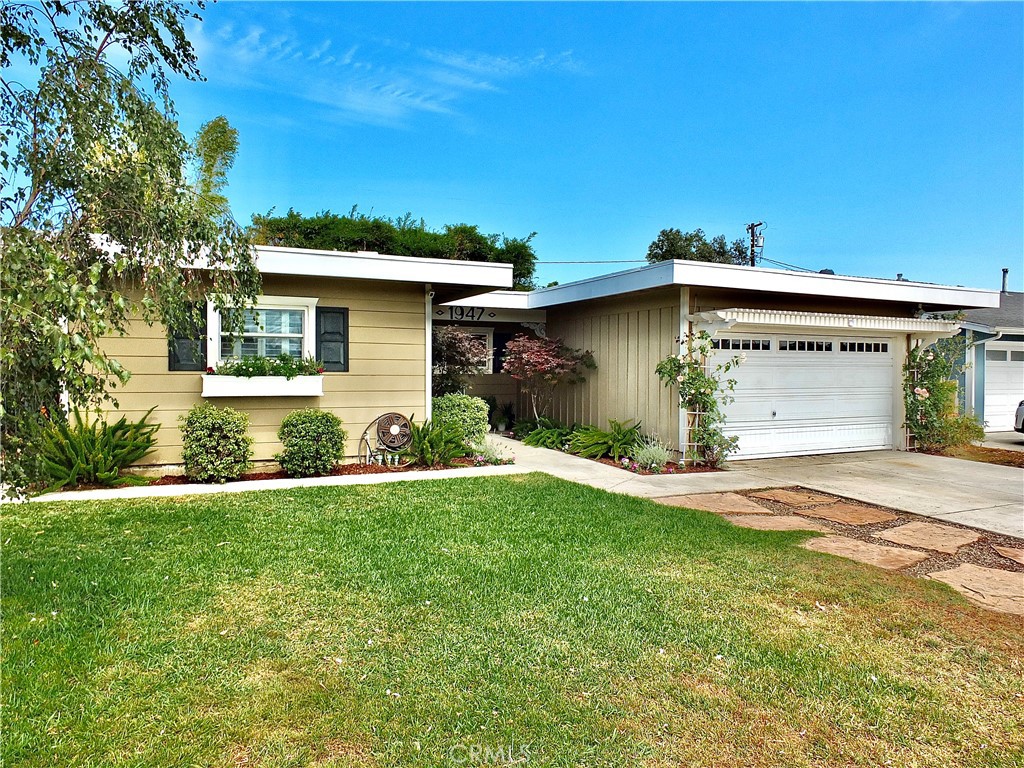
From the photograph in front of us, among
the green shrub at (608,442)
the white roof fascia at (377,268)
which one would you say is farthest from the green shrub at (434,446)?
the green shrub at (608,442)

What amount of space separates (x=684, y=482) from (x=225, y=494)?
4.95 m

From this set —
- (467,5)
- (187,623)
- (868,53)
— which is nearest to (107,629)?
(187,623)

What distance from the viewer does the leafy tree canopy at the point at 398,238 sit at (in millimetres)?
22641

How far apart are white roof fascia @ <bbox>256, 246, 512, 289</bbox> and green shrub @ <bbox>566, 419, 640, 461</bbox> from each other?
9.08 ft

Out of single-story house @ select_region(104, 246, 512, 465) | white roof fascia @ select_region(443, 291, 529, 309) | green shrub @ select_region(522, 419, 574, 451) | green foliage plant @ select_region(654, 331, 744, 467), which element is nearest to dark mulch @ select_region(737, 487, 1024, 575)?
green foliage plant @ select_region(654, 331, 744, 467)

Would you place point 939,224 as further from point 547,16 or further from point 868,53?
point 547,16

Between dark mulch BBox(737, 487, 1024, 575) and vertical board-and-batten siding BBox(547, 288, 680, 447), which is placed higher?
vertical board-and-batten siding BBox(547, 288, 680, 447)

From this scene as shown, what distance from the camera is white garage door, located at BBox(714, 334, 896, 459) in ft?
29.9

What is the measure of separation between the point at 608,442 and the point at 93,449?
6.37 meters

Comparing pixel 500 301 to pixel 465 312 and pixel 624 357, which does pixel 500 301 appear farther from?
pixel 624 357

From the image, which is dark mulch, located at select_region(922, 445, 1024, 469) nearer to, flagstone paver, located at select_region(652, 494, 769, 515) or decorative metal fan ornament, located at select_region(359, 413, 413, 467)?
flagstone paver, located at select_region(652, 494, 769, 515)

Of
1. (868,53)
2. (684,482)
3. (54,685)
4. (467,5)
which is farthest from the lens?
(868,53)

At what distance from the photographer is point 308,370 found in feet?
23.9

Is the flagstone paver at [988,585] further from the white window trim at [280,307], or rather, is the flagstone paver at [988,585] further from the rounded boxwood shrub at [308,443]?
the white window trim at [280,307]
